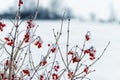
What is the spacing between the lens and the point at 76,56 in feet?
12.2

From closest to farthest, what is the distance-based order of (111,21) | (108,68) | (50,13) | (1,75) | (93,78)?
(1,75)
(93,78)
(108,68)
(50,13)
(111,21)

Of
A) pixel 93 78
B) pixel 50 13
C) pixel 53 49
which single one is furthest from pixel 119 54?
pixel 50 13

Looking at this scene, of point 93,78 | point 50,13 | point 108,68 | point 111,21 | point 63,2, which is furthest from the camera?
point 63,2

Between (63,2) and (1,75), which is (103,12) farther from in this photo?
(1,75)

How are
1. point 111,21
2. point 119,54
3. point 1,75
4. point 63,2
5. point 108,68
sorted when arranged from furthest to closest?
1. point 63,2
2. point 111,21
3. point 119,54
4. point 108,68
5. point 1,75

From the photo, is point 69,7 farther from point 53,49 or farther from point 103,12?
point 53,49

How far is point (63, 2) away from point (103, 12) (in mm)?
6992

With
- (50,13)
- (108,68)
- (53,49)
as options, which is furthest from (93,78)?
(50,13)

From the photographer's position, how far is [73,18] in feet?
181

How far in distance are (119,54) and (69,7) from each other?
3892 cm

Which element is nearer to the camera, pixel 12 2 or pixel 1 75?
pixel 1 75

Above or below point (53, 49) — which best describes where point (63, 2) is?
below

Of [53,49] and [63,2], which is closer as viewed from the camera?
[53,49]

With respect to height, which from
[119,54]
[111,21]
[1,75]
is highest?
[1,75]
